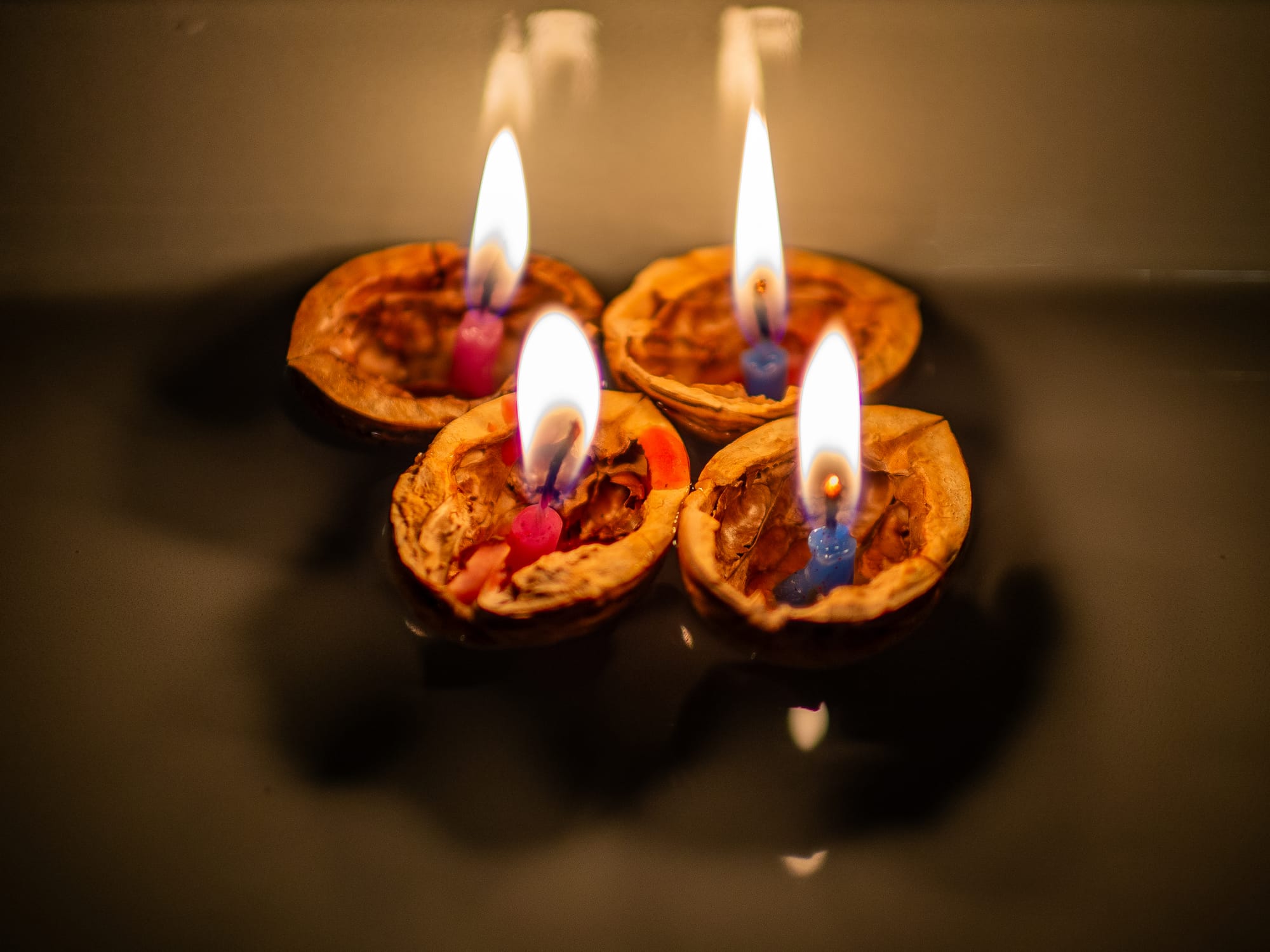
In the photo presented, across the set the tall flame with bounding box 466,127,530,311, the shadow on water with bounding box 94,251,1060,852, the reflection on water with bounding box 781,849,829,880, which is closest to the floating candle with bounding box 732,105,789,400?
the shadow on water with bounding box 94,251,1060,852

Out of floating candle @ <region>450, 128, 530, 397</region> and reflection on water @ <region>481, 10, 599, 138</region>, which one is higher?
reflection on water @ <region>481, 10, 599, 138</region>

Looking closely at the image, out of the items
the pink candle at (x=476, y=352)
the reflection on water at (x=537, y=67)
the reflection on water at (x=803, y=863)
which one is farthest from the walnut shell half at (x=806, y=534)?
the reflection on water at (x=537, y=67)

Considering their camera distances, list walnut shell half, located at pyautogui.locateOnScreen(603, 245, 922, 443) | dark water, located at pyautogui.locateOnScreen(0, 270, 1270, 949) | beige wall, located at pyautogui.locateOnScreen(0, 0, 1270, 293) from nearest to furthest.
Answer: dark water, located at pyautogui.locateOnScreen(0, 270, 1270, 949)
walnut shell half, located at pyautogui.locateOnScreen(603, 245, 922, 443)
beige wall, located at pyautogui.locateOnScreen(0, 0, 1270, 293)

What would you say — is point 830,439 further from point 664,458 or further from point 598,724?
point 598,724

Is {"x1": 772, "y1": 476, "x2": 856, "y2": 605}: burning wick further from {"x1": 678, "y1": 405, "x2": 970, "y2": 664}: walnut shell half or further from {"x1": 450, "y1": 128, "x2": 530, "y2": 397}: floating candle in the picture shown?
{"x1": 450, "y1": 128, "x2": 530, "y2": 397}: floating candle

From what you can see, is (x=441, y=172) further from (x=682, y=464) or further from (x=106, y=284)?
(x=682, y=464)

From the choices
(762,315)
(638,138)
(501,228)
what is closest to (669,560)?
(762,315)

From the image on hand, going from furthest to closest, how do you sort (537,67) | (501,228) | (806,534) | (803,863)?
(537,67) < (501,228) < (806,534) < (803,863)

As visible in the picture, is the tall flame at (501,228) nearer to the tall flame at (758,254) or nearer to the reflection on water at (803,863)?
the tall flame at (758,254)
